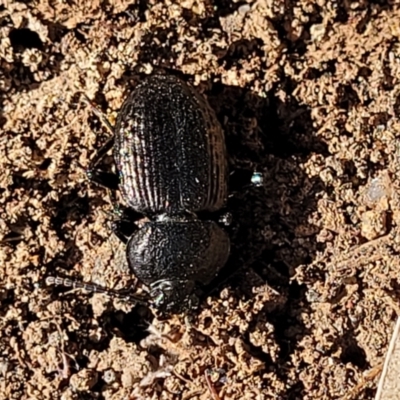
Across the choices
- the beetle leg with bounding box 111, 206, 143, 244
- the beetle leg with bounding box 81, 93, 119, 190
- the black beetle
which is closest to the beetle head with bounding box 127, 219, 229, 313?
the black beetle

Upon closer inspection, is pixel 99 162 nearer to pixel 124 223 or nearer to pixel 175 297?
pixel 124 223

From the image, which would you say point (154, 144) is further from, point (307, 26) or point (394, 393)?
point (394, 393)

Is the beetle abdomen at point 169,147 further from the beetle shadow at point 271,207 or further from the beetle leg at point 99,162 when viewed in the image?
the beetle shadow at point 271,207

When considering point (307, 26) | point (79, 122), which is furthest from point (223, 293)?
point (307, 26)

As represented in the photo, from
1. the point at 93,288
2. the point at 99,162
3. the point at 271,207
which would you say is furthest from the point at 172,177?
the point at 93,288

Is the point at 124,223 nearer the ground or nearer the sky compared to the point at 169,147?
nearer the ground

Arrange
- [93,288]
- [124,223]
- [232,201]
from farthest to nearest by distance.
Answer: [232,201] → [124,223] → [93,288]

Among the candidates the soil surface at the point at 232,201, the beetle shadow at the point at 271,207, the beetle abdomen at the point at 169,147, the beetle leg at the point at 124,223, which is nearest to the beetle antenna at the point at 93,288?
the soil surface at the point at 232,201
